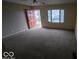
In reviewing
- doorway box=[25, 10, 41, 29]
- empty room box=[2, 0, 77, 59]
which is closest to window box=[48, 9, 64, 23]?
empty room box=[2, 0, 77, 59]

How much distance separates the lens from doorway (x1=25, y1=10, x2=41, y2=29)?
8324mm

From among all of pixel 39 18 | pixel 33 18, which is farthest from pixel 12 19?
pixel 39 18

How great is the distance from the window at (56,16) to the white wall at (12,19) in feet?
7.64

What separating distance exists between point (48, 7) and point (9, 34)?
4.14 m

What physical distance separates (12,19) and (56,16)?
421cm

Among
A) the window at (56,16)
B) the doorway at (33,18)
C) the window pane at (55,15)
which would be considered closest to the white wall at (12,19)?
the doorway at (33,18)

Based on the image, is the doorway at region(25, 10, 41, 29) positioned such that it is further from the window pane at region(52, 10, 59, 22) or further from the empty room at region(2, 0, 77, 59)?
the window pane at region(52, 10, 59, 22)

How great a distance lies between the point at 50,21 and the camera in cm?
894

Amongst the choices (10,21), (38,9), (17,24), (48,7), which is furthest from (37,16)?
(10,21)

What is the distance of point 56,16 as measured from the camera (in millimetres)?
9148

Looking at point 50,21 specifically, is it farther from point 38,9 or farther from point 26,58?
point 26,58

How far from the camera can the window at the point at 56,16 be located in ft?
28.0

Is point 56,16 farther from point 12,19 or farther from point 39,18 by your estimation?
point 12,19

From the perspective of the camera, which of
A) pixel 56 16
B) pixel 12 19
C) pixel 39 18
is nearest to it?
pixel 12 19
